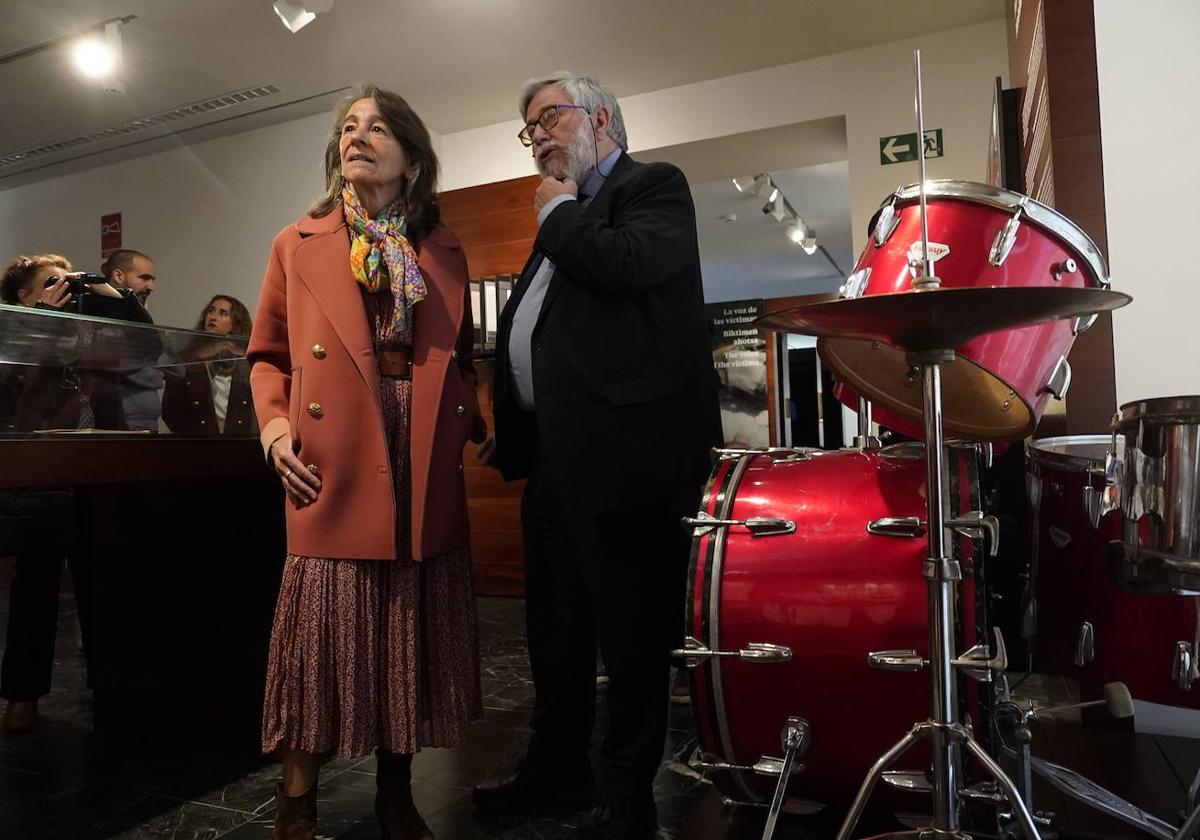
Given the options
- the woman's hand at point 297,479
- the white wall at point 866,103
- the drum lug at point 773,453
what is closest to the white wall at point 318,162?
the white wall at point 866,103

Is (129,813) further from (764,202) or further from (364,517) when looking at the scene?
(764,202)

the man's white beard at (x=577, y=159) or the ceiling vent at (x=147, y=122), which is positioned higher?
the ceiling vent at (x=147, y=122)

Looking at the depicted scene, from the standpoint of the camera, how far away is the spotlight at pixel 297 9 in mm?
3838

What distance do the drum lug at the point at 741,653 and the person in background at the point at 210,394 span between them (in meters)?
1.28

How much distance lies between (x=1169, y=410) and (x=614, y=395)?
34.3 inches

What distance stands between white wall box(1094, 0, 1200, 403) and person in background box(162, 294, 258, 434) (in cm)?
231

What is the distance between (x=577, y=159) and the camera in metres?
1.73

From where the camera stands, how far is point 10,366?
5.30ft

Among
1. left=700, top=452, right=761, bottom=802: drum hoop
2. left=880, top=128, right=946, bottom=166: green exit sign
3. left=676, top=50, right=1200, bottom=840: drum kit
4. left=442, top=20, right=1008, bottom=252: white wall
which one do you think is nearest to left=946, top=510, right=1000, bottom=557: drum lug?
left=676, top=50, right=1200, bottom=840: drum kit

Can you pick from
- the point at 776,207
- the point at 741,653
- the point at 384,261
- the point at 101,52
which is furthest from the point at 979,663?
the point at 776,207

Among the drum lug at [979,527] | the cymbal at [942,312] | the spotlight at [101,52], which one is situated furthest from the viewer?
the spotlight at [101,52]

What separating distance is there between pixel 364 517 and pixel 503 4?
11.0ft

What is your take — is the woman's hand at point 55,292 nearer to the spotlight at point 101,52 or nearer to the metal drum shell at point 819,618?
the metal drum shell at point 819,618

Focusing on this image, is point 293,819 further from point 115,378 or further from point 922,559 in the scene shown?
point 922,559
